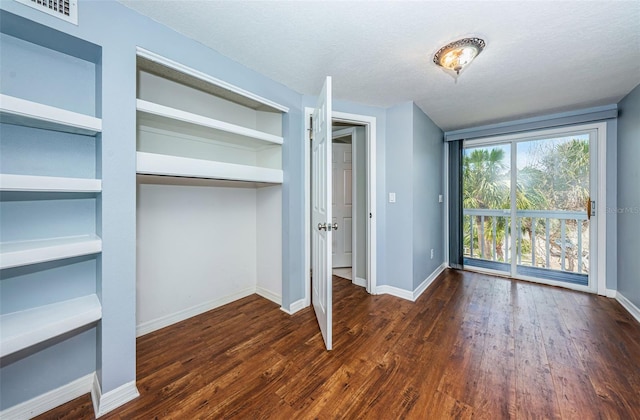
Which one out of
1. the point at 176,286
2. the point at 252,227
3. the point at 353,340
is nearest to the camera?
the point at 353,340

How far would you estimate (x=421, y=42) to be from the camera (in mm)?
1648

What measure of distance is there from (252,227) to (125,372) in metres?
1.64

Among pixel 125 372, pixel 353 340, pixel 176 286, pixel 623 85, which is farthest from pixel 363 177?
pixel 125 372

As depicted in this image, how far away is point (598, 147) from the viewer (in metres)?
2.83

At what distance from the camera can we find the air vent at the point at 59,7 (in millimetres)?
1111

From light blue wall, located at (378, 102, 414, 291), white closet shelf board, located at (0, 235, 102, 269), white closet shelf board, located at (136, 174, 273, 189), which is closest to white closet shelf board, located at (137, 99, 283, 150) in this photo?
white closet shelf board, located at (136, 174, 273, 189)

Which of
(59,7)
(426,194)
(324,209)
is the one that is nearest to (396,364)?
(324,209)

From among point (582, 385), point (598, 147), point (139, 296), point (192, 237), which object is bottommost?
point (582, 385)

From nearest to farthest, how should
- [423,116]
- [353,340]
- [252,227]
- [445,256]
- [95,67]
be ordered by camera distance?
1. [95,67]
2. [353,340]
3. [252,227]
4. [423,116]
5. [445,256]

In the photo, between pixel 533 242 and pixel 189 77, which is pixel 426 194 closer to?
pixel 533 242

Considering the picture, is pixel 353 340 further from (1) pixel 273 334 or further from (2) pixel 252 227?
(2) pixel 252 227

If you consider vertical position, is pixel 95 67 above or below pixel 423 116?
below

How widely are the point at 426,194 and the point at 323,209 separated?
1823 mm

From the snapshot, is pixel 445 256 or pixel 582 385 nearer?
pixel 582 385
